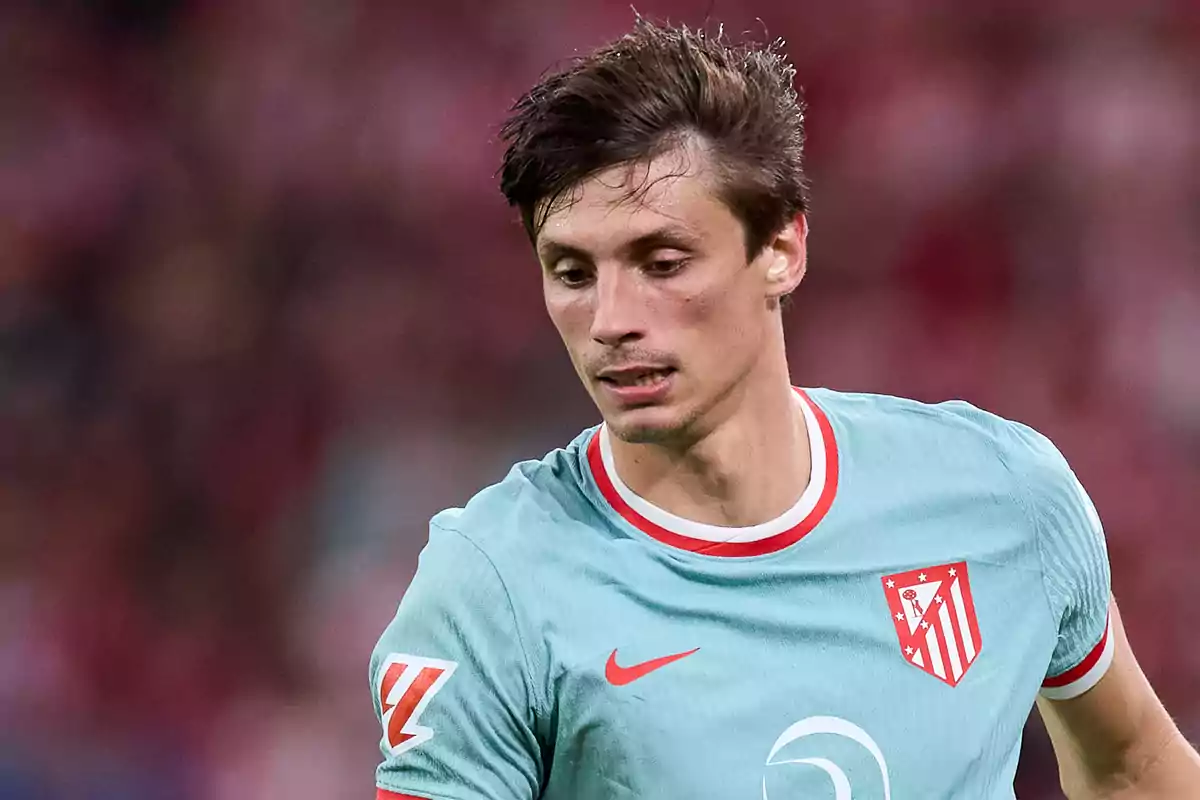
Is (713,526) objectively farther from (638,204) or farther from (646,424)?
(638,204)

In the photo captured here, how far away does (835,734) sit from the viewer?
2.05 m

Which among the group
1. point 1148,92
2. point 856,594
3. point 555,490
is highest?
point 1148,92

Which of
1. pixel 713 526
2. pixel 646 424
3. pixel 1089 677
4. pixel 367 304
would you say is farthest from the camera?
pixel 367 304

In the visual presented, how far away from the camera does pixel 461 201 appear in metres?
5.03

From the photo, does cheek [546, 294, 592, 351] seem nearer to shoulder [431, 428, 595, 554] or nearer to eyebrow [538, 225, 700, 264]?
eyebrow [538, 225, 700, 264]

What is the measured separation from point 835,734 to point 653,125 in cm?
84

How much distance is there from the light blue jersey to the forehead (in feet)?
1.16

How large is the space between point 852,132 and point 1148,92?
0.98 m

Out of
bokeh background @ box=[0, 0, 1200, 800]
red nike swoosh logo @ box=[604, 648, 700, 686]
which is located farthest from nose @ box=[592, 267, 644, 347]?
bokeh background @ box=[0, 0, 1200, 800]

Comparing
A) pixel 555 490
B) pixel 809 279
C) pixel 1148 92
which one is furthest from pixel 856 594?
pixel 1148 92

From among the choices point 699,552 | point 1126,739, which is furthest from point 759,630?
point 1126,739

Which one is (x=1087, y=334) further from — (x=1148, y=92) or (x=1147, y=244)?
(x=1148, y=92)

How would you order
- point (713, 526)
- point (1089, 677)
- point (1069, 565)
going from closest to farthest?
point (713, 526) → point (1069, 565) → point (1089, 677)

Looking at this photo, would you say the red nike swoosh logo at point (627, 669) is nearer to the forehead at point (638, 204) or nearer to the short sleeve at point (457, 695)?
the short sleeve at point (457, 695)
